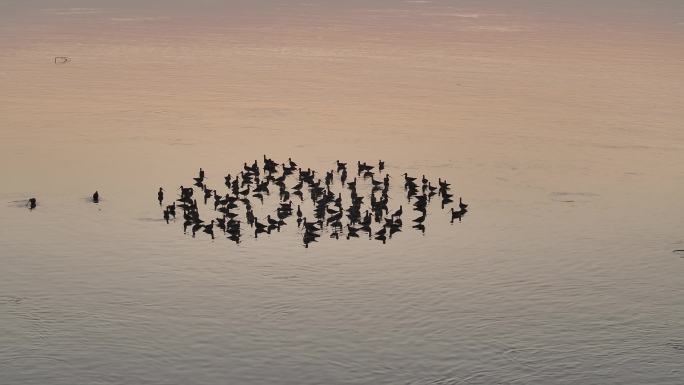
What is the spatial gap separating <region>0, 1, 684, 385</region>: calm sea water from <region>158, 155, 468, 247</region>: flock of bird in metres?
0.50

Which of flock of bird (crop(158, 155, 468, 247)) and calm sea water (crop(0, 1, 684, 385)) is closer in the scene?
calm sea water (crop(0, 1, 684, 385))

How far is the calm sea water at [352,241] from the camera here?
86.2 feet

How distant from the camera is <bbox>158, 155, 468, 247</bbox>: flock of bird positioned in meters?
33.6

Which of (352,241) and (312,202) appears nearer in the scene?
(352,241)

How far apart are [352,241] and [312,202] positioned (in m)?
3.72

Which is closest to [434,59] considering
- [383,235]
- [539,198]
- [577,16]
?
[577,16]

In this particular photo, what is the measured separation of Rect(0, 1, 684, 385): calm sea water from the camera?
86.2ft

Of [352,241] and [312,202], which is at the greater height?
[312,202]

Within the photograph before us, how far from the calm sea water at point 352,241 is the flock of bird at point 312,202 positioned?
501 mm

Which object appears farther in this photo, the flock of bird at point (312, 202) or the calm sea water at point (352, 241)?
the flock of bird at point (312, 202)

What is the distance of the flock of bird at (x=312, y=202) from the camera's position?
110ft

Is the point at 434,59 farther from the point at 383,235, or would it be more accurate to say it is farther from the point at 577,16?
the point at 383,235

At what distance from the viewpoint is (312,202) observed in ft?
120

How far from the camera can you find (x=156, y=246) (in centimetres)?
3256
